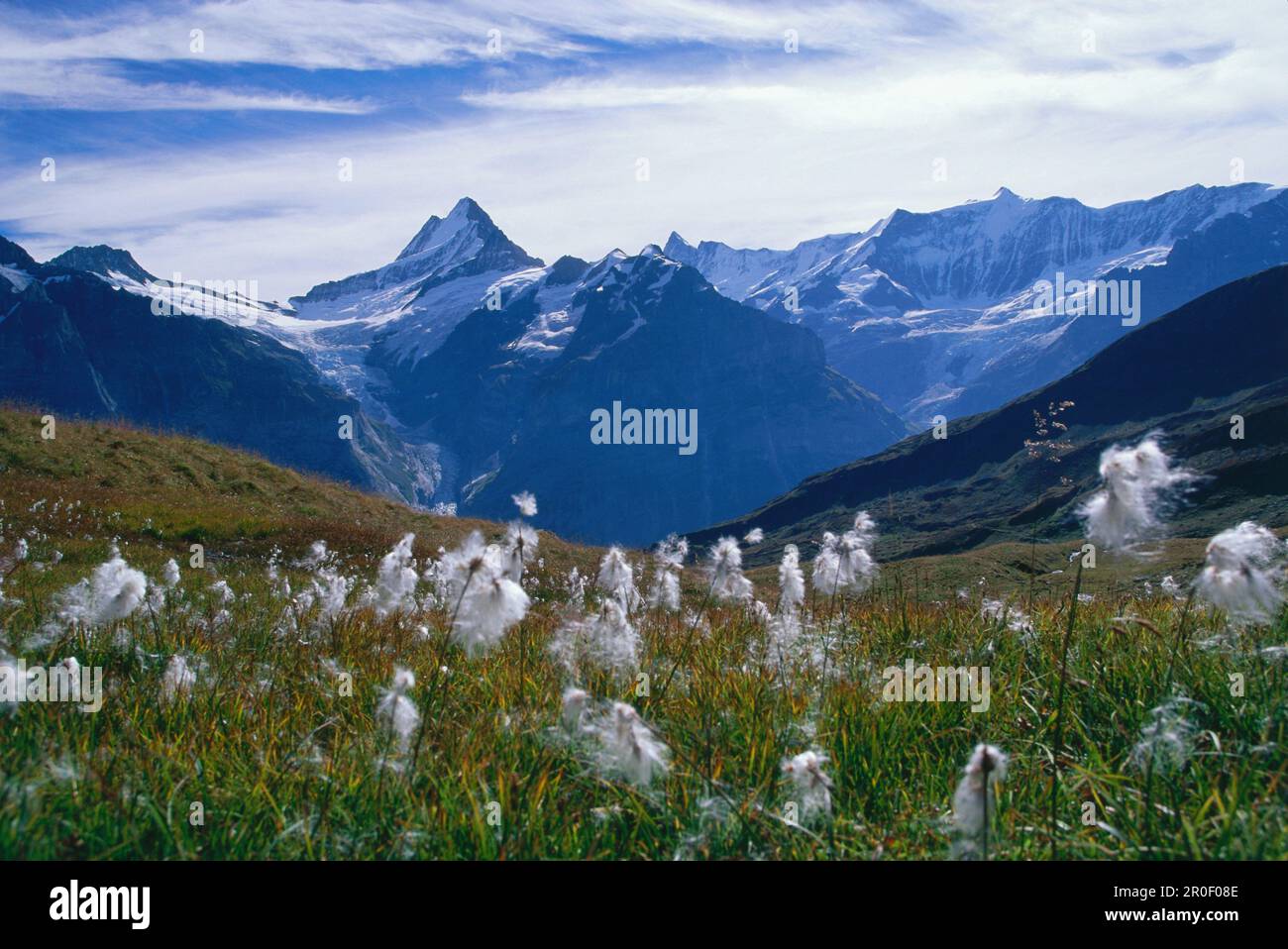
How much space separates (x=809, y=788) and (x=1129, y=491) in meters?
1.97

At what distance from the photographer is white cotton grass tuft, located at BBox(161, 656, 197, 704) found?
5.70m

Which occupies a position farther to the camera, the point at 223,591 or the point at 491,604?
the point at 223,591

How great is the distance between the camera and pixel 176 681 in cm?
596

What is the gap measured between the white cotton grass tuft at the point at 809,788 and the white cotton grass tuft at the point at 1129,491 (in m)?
1.67

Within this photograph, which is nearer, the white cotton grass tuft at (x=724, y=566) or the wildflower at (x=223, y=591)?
the white cotton grass tuft at (x=724, y=566)

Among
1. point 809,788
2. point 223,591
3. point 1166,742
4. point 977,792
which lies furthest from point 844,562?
point 223,591

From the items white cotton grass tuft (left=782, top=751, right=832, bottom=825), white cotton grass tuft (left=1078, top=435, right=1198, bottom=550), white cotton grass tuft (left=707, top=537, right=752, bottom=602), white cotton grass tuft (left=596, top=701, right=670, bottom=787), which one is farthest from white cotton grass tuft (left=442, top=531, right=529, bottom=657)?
white cotton grass tuft (left=1078, top=435, right=1198, bottom=550)

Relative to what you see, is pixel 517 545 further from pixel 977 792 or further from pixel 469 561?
pixel 977 792

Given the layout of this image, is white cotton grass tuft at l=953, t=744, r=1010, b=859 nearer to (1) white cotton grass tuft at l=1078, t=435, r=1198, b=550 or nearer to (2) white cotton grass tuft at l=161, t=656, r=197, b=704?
(1) white cotton grass tuft at l=1078, t=435, r=1198, b=550

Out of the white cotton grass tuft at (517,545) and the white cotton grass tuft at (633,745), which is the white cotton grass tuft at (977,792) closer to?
the white cotton grass tuft at (633,745)

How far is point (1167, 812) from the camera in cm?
418

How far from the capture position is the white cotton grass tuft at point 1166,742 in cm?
459

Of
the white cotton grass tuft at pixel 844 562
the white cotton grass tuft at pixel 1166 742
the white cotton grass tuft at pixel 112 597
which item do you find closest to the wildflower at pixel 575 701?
the white cotton grass tuft at pixel 1166 742

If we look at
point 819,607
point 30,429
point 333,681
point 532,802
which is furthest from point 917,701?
point 30,429
